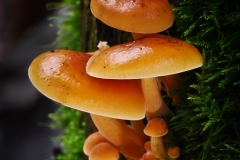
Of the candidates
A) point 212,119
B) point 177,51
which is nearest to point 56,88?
point 177,51

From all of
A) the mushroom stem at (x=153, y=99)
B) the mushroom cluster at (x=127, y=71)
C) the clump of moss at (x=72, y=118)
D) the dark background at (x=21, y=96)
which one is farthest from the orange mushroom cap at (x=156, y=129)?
the dark background at (x=21, y=96)

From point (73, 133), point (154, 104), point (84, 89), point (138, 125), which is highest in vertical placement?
point (84, 89)

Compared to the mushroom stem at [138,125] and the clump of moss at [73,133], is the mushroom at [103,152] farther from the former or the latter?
the clump of moss at [73,133]

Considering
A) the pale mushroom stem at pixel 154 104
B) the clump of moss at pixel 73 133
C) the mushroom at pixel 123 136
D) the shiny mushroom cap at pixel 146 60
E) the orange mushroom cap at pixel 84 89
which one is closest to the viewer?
the shiny mushroom cap at pixel 146 60

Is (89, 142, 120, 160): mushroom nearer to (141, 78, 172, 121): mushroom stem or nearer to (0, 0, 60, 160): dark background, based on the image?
(141, 78, 172, 121): mushroom stem

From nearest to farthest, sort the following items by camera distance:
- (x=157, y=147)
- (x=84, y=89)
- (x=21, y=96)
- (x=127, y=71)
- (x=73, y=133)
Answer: (x=127, y=71) < (x=84, y=89) < (x=157, y=147) < (x=73, y=133) < (x=21, y=96)

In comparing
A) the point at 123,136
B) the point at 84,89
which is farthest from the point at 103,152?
the point at 84,89

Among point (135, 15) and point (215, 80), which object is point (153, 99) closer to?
point (215, 80)
